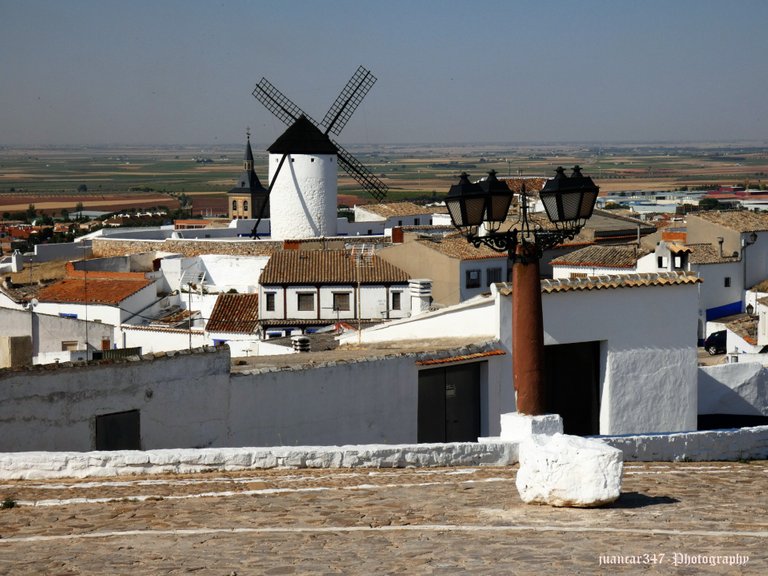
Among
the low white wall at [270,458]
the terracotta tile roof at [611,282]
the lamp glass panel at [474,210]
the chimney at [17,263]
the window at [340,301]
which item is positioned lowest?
the low white wall at [270,458]

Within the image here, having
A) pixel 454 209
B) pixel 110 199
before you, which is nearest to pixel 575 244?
pixel 454 209

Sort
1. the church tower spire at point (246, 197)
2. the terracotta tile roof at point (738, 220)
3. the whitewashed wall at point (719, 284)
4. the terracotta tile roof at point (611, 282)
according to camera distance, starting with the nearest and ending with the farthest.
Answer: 1. the terracotta tile roof at point (611, 282)
2. the whitewashed wall at point (719, 284)
3. the terracotta tile roof at point (738, 220)
4. the church tower spire at point (246, 197)

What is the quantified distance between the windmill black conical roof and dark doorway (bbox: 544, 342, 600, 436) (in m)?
30.3

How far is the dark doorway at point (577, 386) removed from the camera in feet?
40.5

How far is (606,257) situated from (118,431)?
2477 centimetres

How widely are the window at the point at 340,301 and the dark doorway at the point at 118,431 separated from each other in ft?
67.8

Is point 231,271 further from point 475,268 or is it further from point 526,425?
point 526,425

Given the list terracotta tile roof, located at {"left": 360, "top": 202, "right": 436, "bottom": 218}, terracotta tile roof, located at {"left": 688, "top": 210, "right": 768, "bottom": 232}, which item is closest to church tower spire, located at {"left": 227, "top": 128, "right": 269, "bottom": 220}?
terracotta tile roof, located at {"left": 360, "top": 202, "right": 436, "bottom": 218}

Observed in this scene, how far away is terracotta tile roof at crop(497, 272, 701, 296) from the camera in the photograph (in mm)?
11820

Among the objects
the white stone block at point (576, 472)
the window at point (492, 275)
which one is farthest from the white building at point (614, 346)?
the window at point (492, 275)

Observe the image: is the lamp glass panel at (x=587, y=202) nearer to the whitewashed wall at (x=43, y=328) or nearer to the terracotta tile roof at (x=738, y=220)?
the whitewashed wall at (x=43, y=328)

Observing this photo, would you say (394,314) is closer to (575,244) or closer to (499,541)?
(575,244)

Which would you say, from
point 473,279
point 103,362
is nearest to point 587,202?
point 103,362

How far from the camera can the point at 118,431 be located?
9.45m
